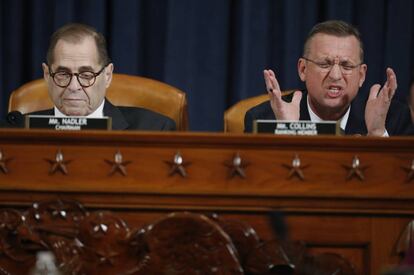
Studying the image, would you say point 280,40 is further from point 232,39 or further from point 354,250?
point 354,250

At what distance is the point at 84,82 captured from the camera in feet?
9.33

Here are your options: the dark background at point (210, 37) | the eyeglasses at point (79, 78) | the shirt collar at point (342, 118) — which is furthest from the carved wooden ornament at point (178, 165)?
the dark background at point (210, 37)

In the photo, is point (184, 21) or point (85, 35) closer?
point (85, 35)

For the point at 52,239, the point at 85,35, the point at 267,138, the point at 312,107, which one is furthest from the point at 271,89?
the point at 52,239

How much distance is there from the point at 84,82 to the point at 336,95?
73 cm

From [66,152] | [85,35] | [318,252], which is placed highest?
[85,35]

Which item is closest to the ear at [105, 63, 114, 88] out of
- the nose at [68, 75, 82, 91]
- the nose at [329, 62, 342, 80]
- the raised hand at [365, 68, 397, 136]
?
the nose at [68, 75, 82, 91]

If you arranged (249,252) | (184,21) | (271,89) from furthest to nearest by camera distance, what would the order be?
(184,21), (271,89), (249,252)

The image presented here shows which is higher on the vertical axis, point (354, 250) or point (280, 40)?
point (280, 40)

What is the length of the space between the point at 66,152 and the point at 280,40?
7.00 feet

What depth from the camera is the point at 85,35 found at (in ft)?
9.66

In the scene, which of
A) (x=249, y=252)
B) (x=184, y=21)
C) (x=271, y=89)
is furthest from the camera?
(x=184, y=21)

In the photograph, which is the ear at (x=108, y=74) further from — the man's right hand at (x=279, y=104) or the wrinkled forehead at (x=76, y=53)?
the man's right hand at (x=279, y=104)

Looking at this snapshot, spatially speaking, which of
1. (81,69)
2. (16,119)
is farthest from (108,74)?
(16,119)
